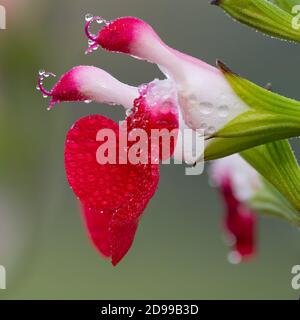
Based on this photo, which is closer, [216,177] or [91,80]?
[91,80]

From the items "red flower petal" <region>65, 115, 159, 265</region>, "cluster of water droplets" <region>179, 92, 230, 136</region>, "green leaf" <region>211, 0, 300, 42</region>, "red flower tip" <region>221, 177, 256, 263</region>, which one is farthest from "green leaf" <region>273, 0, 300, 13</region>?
"red flower tip" <region>221, 177, 256, 263</region>

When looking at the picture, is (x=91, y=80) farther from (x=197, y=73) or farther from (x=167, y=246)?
(x=167, y=246)

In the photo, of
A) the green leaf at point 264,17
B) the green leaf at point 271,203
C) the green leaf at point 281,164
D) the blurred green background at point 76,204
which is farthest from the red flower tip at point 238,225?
the blurred green background at point 76,204

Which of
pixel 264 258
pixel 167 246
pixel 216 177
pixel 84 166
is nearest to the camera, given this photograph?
pixel 84 166

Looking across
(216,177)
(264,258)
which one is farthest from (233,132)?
(264,258)

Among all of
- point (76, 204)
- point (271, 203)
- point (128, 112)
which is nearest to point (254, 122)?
point (128, 112)

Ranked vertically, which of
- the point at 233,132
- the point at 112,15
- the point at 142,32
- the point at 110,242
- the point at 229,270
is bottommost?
the point at 110,242

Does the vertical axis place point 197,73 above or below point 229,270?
below
